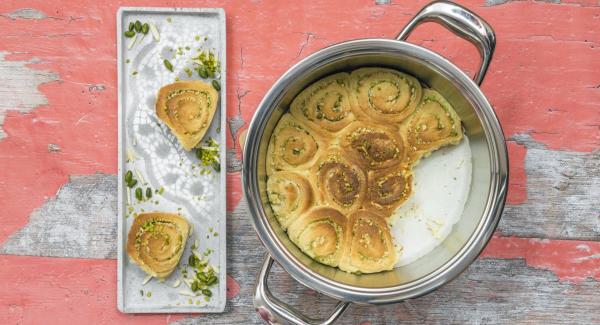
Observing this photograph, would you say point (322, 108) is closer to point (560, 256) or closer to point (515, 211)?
point (515, 211)

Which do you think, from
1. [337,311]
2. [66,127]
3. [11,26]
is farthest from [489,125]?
[11,26]

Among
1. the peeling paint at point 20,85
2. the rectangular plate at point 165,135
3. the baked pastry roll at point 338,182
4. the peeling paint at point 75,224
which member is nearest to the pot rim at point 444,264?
the baked pastry roll at point 338,182

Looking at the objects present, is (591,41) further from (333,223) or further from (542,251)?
(333,223)

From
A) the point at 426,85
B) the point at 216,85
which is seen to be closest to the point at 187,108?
the point at 216,85

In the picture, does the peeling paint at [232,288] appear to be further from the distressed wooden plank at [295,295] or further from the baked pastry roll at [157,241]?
the baked pastry roll at [157,241]

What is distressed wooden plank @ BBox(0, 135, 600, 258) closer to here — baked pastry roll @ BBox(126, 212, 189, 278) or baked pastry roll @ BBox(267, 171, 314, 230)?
baked pastry roll @ BBox(126, 212, 189, 278)

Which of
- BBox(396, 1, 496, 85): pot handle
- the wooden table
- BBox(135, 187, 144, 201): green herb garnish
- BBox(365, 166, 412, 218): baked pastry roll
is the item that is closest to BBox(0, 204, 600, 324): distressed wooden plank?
the wooden table
